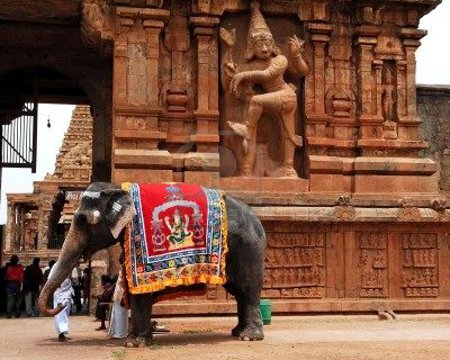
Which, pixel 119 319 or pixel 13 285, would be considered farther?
pixel 13 285

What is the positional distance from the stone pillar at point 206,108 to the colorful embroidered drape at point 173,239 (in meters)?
4.72

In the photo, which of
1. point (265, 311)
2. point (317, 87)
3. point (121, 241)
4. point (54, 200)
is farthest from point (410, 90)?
point (54, 200)

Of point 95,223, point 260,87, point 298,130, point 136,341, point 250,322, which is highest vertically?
point 260,87

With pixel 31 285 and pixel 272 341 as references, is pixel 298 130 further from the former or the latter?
pixel 31 285

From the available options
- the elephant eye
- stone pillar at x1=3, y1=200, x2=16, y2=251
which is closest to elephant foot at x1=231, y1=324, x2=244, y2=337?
the elephant eye

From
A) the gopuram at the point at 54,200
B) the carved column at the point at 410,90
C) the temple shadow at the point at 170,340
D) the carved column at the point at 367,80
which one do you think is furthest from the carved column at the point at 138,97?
the gopuram at the point at 54,200

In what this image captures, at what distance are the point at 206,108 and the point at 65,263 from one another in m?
6.13

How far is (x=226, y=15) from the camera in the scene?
15727mm

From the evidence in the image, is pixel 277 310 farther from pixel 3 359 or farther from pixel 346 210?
pixel 3 359

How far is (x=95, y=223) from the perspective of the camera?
970 cm

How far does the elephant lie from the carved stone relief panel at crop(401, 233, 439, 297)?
5.11 m

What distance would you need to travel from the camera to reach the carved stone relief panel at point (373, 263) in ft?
46.9

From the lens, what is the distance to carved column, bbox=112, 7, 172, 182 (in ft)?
47.6

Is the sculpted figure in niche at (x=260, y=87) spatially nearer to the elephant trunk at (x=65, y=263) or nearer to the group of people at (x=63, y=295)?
the group of people at (x=63, y=295)
